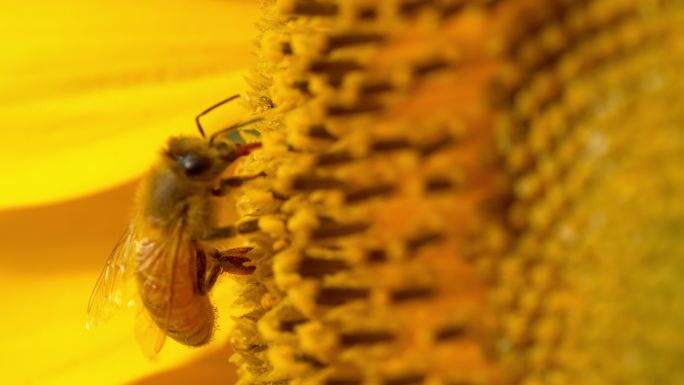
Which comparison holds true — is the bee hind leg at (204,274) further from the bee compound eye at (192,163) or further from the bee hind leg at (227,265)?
the bee compound eye at (192,163)

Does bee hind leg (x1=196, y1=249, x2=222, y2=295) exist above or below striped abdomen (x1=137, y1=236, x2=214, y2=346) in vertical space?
above

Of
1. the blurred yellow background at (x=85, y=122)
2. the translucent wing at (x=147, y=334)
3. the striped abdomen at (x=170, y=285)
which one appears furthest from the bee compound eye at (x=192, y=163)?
the blurred yellow background at (x=85, y=122)

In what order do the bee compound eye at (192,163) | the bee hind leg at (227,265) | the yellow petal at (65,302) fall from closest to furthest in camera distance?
the bee compound eye at (192,163) < the bee hind leg at (227,265) < the yellow petal at (65,302)

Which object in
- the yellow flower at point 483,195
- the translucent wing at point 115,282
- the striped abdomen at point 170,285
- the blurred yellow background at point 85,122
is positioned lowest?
the yellow flower at point 483,195

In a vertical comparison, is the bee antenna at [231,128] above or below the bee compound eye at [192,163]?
above

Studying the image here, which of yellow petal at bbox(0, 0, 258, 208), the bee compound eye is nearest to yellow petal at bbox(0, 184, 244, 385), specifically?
yellow petal at bbox(0, 0, 258, 208)

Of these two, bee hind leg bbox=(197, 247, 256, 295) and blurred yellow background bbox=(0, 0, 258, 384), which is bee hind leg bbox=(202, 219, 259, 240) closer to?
bee hind leg bbox=(197, 247, 256, 295)

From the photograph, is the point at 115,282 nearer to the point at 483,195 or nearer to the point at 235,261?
the point at 235,261
